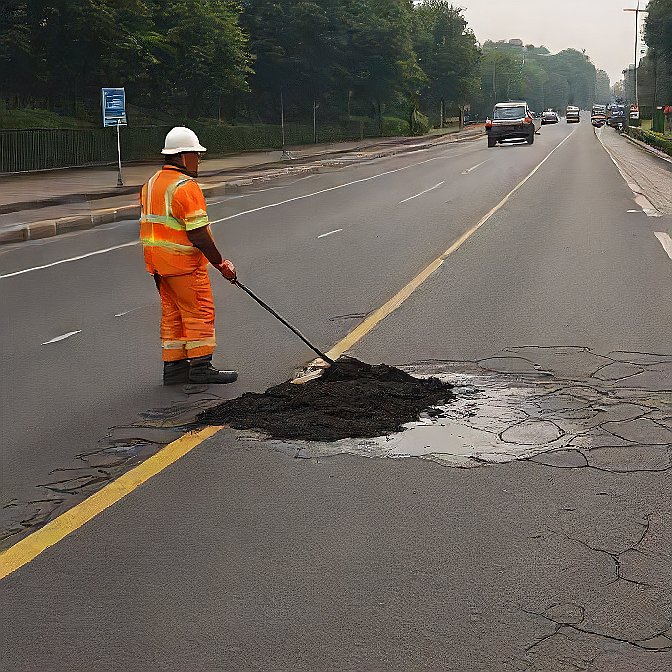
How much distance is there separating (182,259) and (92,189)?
2173cm

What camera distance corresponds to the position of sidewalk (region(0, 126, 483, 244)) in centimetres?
2139

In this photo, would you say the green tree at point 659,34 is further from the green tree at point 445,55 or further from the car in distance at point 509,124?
the car in distance at point 509,124

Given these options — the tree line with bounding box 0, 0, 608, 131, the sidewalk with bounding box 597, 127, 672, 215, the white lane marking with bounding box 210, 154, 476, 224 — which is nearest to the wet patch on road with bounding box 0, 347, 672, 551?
the white lane marking with bounding box 210, 154, 476, 224

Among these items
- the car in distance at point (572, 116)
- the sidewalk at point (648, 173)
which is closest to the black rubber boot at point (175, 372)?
the sidewalk at point (648, 173)

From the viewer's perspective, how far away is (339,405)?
23.1ft

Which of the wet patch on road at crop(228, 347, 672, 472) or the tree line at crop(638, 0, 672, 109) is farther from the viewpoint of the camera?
the tree line at crop(638, 0, 672, 109)

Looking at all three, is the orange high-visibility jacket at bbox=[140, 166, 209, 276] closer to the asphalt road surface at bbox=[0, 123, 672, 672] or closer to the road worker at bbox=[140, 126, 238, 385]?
the road worker at bbox=[140, 126, 238, 385]

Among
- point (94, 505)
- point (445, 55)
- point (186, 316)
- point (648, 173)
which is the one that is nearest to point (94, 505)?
point (94, 505)

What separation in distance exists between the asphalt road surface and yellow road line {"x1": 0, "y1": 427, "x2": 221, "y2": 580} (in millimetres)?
73

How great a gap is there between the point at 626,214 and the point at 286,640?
18261mm

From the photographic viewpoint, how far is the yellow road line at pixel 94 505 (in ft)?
15.8

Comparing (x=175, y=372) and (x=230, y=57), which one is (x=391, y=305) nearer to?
(x=175, y=372)

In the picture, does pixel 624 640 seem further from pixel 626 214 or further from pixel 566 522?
pixel 626 214

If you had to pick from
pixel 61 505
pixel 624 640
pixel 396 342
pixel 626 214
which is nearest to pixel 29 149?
pixel 626 214
